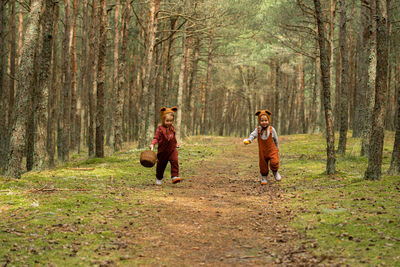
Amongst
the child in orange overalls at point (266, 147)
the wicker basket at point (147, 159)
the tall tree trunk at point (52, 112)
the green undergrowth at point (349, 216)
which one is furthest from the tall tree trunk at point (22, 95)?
the tall tree trunk at point (52, 112)

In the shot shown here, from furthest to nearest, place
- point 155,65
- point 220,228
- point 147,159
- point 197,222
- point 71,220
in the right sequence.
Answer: point 155,65 → point 147,159 → point 197,222 → point 220,228 → point 71,220

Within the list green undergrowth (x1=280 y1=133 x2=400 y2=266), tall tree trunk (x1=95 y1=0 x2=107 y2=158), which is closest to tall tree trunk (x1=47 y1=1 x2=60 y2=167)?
tall tree trunk (x1=95 y1=0 x2=107 y2=158)

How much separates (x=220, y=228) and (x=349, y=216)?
2055mm

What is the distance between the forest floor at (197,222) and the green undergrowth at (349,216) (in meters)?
0.01

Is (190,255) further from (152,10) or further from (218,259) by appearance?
(152,10)

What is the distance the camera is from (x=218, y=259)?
14.8ft

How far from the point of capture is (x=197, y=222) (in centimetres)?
611

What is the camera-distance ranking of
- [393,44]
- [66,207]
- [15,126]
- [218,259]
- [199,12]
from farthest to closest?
[393,44] → [199,12] → [15,126] → [66,207] → [218,259]

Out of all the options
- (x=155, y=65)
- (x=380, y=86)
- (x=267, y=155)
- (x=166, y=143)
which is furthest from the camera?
(x=155, y=65)

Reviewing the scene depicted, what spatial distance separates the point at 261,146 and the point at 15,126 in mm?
6289

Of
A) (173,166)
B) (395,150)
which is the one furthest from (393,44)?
(173,166)

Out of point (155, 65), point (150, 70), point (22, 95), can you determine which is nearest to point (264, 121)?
point (22, 95)

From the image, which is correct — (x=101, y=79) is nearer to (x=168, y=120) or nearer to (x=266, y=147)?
(x=168, y=120)

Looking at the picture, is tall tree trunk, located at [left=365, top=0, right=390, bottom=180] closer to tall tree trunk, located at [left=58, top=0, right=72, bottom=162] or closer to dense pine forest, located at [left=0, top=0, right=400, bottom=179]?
dense pine forest, located at [left=0, top=0, right=400, bottom=179]
